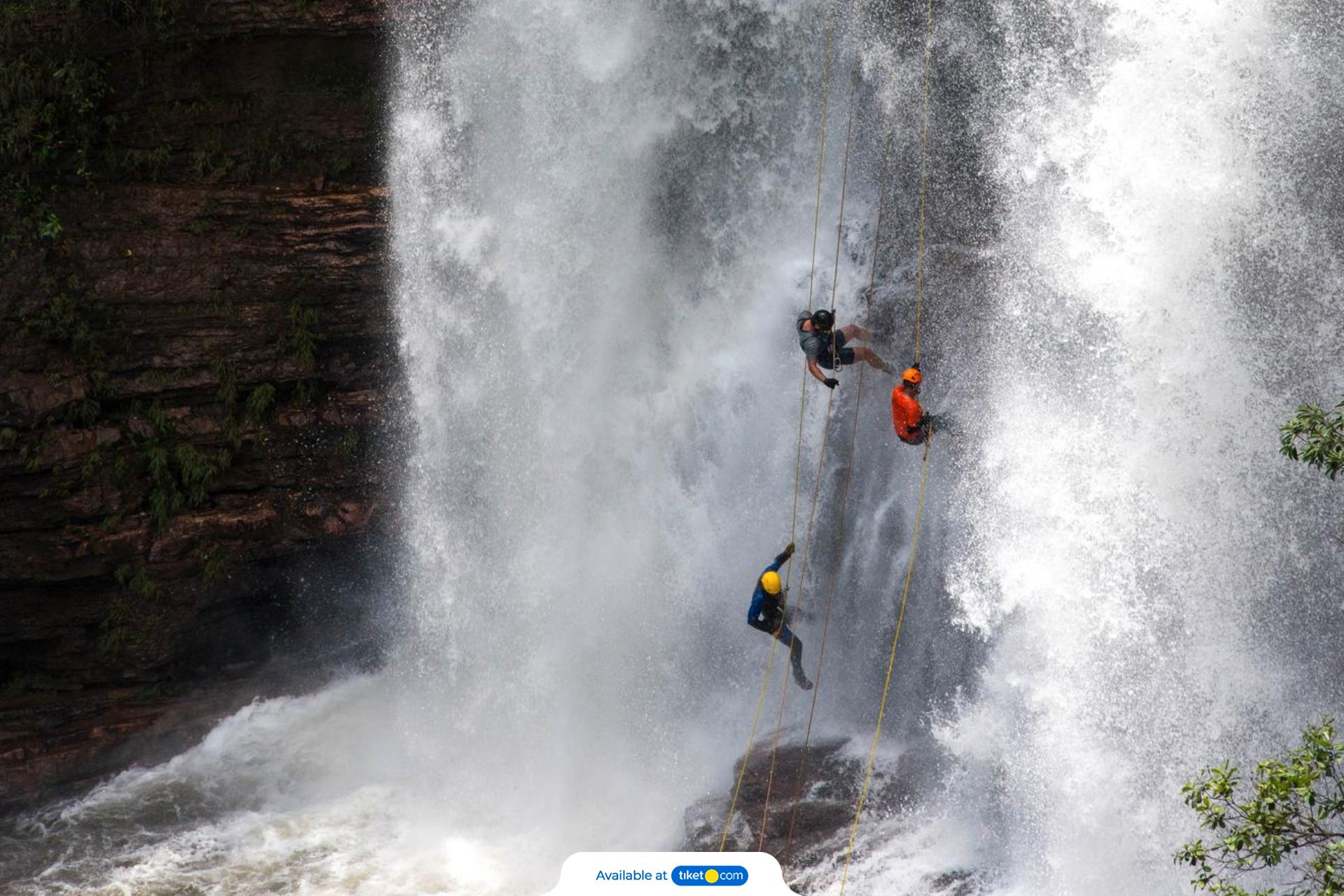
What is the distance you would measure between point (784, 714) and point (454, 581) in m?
5.10

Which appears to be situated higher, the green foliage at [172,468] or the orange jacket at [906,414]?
the green foliage at [172,468]

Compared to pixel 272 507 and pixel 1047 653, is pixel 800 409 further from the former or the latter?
pixel 272 507

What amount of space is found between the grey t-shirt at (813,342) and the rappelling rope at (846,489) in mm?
1848

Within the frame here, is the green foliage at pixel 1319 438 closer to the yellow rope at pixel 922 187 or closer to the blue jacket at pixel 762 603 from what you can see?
the blue jacket at pixel 762 603

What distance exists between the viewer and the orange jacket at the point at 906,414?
1322 centimetres

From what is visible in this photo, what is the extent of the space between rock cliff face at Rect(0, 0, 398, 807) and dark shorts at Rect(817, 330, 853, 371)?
6529 millimetres

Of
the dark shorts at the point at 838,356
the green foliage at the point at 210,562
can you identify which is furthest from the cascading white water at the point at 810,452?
the green foliage at the point at 210,562

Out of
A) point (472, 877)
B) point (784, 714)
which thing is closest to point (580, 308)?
point (784, 714)

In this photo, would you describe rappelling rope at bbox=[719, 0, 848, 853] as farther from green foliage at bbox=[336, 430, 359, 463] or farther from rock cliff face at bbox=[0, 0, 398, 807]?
green foliage at bbox=[336, 430, 359, 463]

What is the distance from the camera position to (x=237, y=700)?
18891 mm

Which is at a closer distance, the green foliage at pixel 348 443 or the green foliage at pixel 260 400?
the green foliage at pixel 260 400

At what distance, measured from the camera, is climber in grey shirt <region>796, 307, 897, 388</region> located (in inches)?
543

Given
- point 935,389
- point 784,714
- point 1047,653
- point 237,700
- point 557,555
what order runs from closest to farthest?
point 1047,653
point 935,389
point 784,714
point 557,555
point 237,700

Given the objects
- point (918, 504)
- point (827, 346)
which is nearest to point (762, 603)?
point (918, 504)
